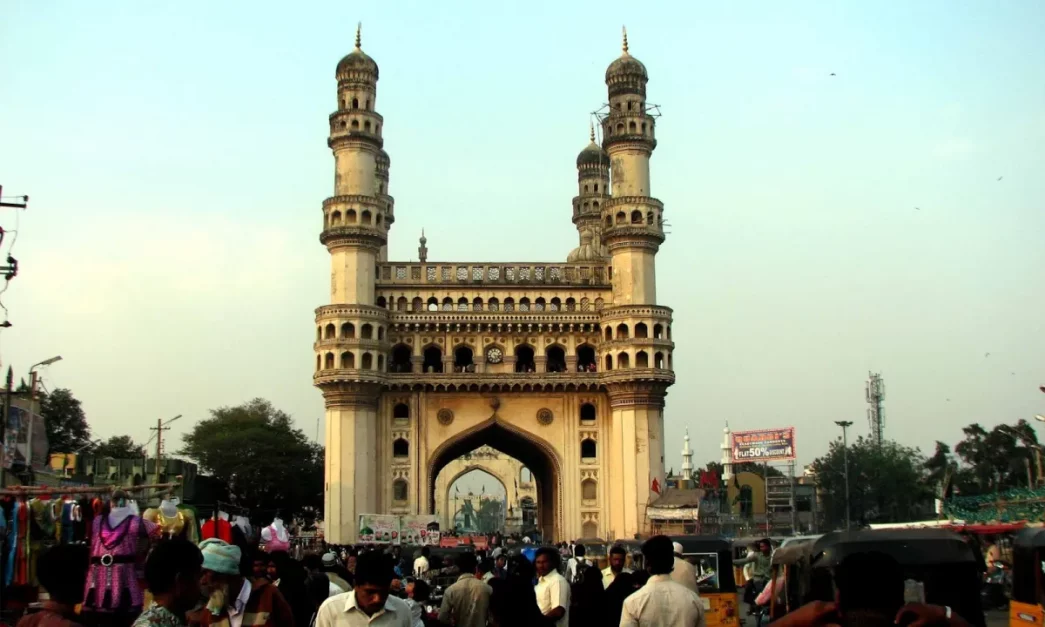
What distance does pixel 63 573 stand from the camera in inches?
216

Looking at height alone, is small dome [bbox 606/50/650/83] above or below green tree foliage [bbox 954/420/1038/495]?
above

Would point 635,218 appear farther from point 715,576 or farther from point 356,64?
point 715,576

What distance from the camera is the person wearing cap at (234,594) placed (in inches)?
280

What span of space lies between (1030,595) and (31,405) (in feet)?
76.8

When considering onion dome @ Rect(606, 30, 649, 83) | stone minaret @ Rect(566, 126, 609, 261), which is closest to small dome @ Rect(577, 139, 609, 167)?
stone minaret @ Rect(566, 126, 609, 261)

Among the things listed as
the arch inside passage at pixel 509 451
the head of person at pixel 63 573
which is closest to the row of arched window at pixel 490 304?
the arch inside passage at pixel 509 451

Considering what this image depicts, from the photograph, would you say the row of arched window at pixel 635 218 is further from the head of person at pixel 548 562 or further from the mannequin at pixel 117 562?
the mannequin at pixel 117 562

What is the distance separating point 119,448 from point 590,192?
2527 centimetres

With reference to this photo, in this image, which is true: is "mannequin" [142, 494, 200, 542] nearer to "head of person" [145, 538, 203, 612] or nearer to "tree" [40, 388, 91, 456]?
"head of person" [145, 538, 203, 612]

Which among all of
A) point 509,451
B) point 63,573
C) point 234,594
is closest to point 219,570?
point 234,594

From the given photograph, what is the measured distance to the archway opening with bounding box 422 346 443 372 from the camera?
161 feet

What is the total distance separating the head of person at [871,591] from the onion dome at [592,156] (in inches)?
2216

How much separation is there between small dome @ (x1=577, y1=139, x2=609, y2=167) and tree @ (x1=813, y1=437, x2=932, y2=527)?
1841 centimetres

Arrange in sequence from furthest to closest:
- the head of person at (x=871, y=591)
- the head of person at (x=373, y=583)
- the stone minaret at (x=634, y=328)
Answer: the stone minaret at (x=634, y=328)
the head of person at (x=373, y=583)
the head of person at (x=871, y=591)
